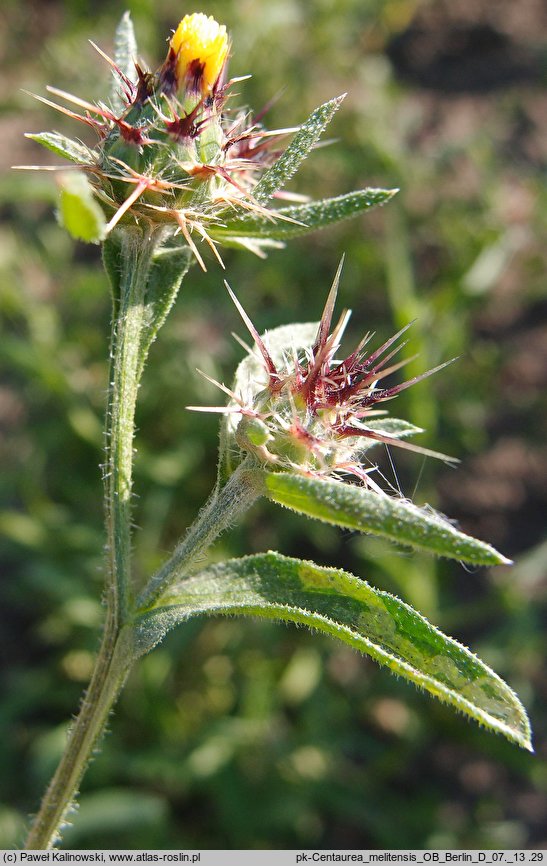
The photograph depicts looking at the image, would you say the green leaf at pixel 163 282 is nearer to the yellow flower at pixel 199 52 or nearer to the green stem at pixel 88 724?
the yellow flower at pixel 199 52

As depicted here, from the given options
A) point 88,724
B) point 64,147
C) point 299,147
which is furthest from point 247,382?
point 88,724

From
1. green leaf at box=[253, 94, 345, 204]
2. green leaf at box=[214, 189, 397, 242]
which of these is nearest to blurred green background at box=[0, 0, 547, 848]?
green leaf at box=[214, 189, 397, 242]

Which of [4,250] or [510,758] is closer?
[510,758]

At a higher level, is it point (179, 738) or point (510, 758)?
point (179, 738)

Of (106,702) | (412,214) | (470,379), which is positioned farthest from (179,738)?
(412,214)

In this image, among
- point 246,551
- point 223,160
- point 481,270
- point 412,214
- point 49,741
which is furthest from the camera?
point 412,214

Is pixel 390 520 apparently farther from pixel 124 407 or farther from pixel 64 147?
pixel 64 147

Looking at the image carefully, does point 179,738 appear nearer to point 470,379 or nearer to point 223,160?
point 470,379
